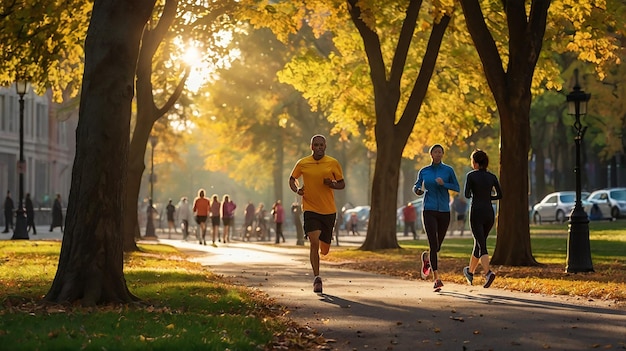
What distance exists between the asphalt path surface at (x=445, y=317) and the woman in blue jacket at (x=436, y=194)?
724 millimetres

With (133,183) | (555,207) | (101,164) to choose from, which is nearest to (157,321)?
(101,164)

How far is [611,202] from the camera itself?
→ 198 ft

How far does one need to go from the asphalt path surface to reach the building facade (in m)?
57.4

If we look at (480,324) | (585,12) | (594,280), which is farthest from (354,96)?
(480,324)

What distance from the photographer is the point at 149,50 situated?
29.8m

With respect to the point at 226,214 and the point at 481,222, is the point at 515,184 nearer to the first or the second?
the point at 481,222

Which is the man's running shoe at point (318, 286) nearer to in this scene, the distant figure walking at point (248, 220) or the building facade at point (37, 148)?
the distant figure walking at point (248, 220)

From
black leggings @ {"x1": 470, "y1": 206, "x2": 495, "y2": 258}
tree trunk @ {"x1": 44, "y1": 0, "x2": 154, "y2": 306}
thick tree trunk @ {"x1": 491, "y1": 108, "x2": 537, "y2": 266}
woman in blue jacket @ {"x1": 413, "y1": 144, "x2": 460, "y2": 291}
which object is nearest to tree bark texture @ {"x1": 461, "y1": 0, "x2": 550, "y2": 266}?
thick tree trunk @ {"x1": 491, "y1": 108, "x2": 537, "y2": 266}

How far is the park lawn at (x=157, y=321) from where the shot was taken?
10014mm

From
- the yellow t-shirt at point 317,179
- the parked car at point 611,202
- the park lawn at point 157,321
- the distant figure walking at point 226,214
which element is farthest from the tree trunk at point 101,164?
the parked car at point 611,202

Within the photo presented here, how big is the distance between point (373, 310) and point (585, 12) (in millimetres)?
13859

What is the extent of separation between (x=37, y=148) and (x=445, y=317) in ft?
250

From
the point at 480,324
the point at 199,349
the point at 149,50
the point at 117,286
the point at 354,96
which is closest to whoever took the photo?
the point at 199,349

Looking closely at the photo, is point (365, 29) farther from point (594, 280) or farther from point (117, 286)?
point (117, 286)
